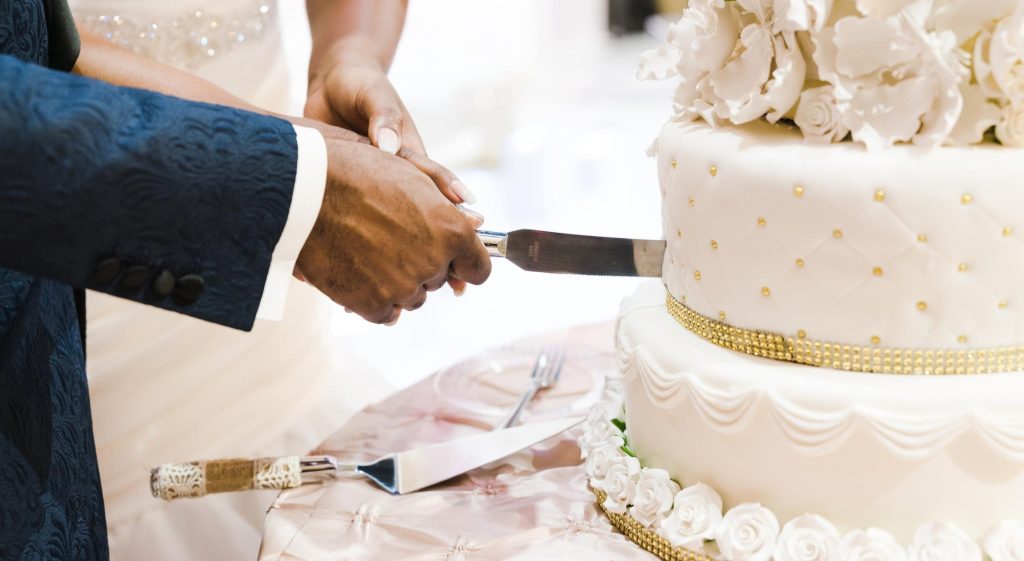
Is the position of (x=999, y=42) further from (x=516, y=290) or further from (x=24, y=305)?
(x=516, y=290)

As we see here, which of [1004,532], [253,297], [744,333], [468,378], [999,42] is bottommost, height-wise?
[468,378]

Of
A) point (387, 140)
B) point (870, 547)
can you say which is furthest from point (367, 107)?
point (870, 547)

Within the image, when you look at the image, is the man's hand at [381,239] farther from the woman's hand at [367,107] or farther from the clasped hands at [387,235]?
the woman's hand at [367,107]

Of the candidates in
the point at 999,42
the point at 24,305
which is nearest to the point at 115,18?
the point at 24,305

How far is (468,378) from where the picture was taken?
193cm

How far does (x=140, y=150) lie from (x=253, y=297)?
20 cm

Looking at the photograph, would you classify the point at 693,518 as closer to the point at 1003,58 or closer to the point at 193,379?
the point at 1003,58

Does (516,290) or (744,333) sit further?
(516,290)

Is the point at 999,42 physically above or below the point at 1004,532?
above

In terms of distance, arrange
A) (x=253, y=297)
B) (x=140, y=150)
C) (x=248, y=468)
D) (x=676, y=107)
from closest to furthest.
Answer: (x=140, y=150), (x=253, y=297), (x=676, y=107), (x=248, y=468)

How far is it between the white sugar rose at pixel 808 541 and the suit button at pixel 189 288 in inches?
28.3

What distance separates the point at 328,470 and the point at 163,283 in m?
0.57

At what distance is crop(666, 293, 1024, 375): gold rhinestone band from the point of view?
41.1 inches

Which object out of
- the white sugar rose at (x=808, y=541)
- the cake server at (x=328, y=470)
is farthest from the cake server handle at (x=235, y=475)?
the white sugar rose at (x=808, y=541)
